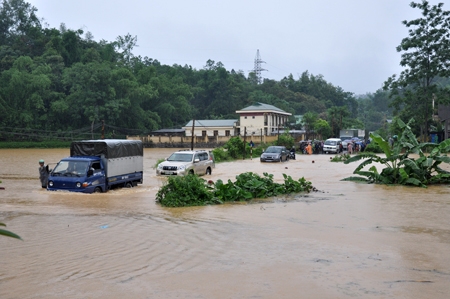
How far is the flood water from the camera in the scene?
Answer: 727cm

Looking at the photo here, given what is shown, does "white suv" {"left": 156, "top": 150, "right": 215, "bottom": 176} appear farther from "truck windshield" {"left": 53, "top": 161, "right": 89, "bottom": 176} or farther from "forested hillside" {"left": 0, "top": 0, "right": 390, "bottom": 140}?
"forested hillside" {"left": 0, "top": 0, "right": 390, "bottom": 140}

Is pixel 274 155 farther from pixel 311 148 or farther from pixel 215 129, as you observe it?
pixel 215 129

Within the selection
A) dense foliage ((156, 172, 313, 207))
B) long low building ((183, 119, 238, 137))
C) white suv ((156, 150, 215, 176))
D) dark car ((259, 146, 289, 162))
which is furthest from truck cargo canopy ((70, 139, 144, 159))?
long low building ((183, 119, 238, 137))

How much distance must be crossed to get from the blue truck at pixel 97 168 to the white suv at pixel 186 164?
3033 millimetres

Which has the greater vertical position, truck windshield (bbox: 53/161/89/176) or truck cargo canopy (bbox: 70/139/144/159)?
truck cargo canopy (bbox: 70/139/144/159)

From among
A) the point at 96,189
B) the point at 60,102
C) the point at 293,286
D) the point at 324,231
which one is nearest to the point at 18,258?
the point at 293,286

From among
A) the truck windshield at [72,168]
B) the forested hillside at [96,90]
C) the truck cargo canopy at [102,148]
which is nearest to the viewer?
the truck windshield at [72,168]

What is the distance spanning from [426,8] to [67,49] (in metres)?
62.8

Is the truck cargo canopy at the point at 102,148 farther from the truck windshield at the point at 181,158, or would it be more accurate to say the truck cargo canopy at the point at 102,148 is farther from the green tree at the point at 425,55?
the green tree at the point at 425,55

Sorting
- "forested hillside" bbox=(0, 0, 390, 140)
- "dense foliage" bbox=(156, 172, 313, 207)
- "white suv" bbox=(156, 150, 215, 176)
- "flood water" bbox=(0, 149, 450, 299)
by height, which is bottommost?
"flood water" bbox=(0, 149, 450, 299)

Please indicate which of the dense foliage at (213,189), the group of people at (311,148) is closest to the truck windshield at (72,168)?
the dense foliage at (213,189)

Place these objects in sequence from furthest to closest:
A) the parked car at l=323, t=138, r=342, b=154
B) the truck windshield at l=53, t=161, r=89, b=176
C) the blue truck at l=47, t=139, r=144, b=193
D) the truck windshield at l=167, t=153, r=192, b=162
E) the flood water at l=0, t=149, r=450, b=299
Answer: the parked car at l=323, t=138, r=342, b=154, the truck windshield at l=167, t=153, r=192, b=162, the truck windshield at l=53, t=161, r=89, b=176, the blue truck at l=47, t=139, r=144, b=193, the flood water at l=0, t=149, r=450, b=299

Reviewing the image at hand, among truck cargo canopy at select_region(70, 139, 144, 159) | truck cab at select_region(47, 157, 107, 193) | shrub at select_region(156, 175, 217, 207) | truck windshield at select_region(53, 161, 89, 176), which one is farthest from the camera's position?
truck cargo canopy at select_region(70, 139, 144, 159)

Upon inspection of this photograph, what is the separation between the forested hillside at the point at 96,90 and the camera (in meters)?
71.8
